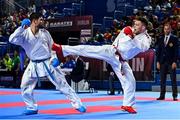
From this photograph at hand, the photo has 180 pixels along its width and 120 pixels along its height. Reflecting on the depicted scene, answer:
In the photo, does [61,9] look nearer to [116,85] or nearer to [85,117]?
[116,85]

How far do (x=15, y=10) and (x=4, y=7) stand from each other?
→ 2.82ft

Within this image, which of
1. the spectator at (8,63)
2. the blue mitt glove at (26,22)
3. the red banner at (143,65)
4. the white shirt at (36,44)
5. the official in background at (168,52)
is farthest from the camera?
the spectator at (8,63)

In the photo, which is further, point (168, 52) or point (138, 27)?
point (168, 52)

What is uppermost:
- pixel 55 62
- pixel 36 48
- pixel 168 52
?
pixel 36 48

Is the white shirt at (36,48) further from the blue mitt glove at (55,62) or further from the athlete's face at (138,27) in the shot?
the athlete's face at (138,27)

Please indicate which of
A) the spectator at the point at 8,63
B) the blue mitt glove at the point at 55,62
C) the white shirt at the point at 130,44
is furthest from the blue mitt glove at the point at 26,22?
the spectator at the point at 8,63

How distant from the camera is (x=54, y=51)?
23.4ft

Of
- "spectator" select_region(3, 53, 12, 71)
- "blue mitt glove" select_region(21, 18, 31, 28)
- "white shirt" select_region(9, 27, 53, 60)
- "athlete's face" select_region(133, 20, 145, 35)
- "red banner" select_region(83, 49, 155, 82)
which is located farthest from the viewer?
"spectator" select_region(3, 53, 12, 71)

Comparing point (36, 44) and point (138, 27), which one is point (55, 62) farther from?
point (138, 27)

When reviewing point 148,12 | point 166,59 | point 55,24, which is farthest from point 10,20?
point 166,59

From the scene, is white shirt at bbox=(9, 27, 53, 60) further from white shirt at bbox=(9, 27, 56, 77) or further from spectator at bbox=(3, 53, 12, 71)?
spectator at bbox=(3, 53, 12, 71)

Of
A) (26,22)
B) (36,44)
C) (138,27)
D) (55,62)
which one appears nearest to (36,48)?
(36,44)

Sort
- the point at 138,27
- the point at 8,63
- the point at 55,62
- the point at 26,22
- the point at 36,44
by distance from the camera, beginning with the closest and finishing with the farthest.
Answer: the point at 26,22
the point at 36,44
the point at 55,62
the point at 138,27
the point at 8,63

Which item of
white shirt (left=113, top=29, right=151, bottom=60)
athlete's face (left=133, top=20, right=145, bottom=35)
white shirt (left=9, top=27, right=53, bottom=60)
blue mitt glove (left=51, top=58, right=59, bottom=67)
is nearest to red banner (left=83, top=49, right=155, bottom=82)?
athlete's face (left=133, top=20, right=145, bottom=35)
